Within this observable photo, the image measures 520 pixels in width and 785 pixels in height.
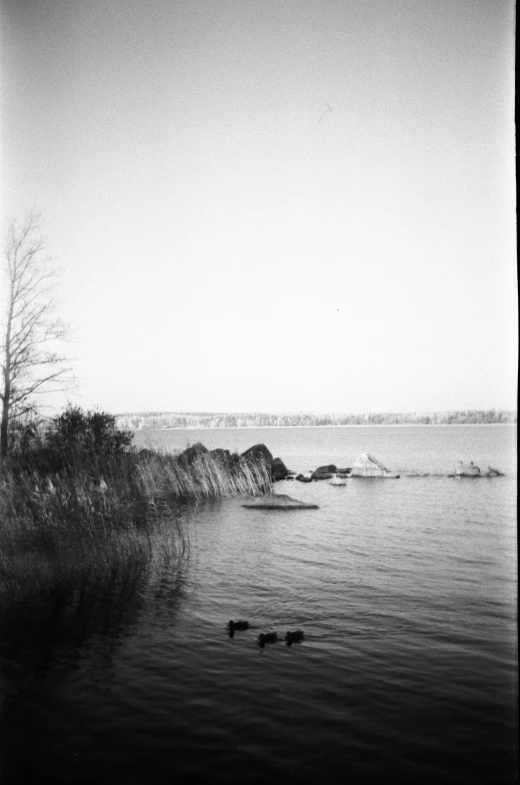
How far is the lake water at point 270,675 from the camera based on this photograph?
413 centimetres

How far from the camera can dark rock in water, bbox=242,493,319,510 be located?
1562 cm

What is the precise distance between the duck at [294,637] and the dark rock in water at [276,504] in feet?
30.6

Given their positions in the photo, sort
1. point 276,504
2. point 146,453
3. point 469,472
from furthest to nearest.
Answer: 1. point 469,472
2. point 146,453
3. point 276,504

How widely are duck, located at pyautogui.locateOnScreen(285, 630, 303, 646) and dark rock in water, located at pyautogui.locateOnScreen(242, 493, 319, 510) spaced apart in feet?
30.6

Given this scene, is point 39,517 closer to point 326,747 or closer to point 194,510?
point 326,747

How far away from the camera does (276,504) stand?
51.5 feet

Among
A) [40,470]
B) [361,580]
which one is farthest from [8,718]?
[40,470]

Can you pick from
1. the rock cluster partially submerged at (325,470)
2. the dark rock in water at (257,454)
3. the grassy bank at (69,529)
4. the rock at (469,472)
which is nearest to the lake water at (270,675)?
the grassy bank at (69,529)

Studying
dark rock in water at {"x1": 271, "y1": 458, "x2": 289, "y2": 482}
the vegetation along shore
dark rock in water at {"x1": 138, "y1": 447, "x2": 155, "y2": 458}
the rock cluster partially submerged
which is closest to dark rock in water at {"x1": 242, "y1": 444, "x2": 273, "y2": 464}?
the rock cluster partially submerged

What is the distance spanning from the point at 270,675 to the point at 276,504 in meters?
10.3

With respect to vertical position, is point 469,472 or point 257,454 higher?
point 257,454

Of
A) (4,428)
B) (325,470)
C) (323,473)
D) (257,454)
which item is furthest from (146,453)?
(325,470)

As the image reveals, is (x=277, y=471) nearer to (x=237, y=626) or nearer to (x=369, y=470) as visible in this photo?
(x=369, y=470)

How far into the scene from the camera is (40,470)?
1017 centimetres
